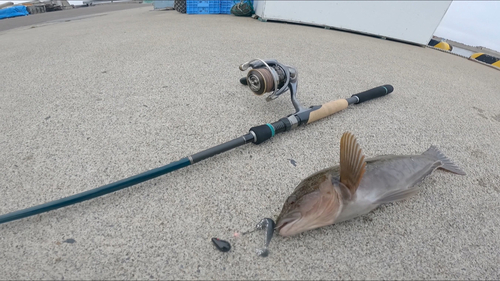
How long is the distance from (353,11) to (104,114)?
5.53 m

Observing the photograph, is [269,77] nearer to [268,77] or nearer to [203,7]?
[268,77]

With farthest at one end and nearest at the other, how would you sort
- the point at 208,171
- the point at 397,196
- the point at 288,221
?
1. the point at 208,171
2. the point at 397,196
3. the point at 288,221

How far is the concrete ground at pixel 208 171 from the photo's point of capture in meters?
1.05

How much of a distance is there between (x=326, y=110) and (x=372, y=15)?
479 cm

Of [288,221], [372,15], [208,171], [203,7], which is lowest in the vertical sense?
[203,7]

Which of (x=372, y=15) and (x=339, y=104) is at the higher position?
(x=372, y=15)

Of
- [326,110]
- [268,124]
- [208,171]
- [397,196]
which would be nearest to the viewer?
[397,196]

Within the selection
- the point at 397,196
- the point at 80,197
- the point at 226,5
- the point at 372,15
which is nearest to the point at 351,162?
the point at 397,196

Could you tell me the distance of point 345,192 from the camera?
117 centimetres

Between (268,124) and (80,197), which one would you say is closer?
(80,197)

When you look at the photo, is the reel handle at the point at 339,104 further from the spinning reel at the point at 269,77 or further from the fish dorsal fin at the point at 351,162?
the fish dorsal fin at the point at 351,162

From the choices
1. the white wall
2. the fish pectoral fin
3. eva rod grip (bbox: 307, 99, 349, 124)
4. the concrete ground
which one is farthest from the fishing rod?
the white wall

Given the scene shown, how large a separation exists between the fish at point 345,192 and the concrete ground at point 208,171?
0.09 metres

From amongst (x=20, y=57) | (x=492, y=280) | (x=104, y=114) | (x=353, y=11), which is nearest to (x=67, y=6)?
(x=20, y=57)
